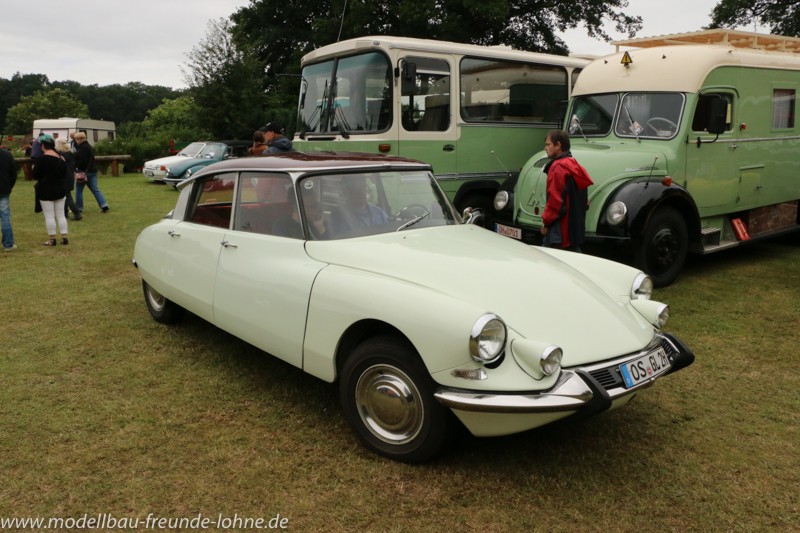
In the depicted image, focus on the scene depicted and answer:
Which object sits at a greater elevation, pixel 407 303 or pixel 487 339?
pixel 407 303

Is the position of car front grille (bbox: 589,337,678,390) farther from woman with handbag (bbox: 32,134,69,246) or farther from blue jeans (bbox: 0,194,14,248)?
blue jeans (bbox: 0,194,14,248)

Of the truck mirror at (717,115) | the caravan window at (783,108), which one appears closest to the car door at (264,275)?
the truck mirror at (717,115)

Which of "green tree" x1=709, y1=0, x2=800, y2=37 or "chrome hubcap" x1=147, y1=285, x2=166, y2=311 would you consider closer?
"chrome hubcap" x1=147, y1=285, x2=166, y2=311

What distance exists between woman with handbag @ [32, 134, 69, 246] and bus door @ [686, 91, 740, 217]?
901cm

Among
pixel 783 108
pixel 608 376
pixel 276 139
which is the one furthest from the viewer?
pixel 783 108

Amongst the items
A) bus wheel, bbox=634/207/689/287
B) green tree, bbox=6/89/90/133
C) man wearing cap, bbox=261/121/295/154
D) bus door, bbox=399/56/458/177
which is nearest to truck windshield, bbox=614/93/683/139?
bus wheel, bbox=634/207/689/287

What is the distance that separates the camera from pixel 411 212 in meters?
4.48

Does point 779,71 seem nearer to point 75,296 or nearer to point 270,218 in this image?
point 270,218

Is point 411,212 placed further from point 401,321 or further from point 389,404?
point 389,404

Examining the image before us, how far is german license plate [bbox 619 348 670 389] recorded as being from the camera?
327 centimetres

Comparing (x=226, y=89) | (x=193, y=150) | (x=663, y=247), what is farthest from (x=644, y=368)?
(x=226, y=89)

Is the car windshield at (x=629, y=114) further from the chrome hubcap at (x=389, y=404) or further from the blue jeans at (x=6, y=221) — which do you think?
the blue jeans at (x=6, y=221)

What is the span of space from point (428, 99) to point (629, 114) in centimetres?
269

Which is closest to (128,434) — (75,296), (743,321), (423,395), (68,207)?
(423,395)
